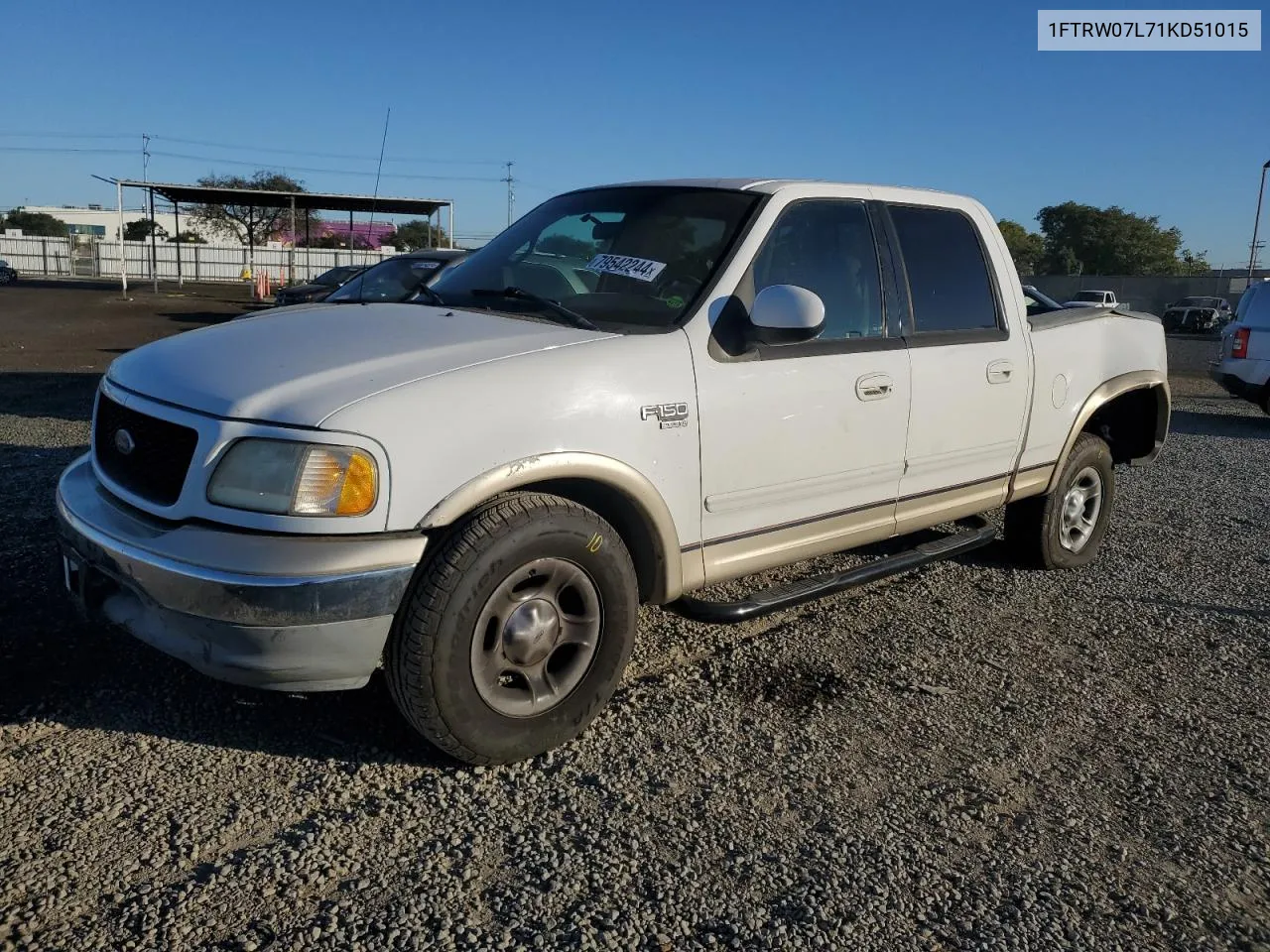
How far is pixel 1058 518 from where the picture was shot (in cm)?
531

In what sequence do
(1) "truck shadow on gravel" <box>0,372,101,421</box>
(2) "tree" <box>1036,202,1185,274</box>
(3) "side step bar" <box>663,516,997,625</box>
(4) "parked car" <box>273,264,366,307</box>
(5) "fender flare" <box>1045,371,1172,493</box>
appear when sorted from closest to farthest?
(3) "side step bar" <box>663,516,997,625</box> < (5) "fender flare" <box>1045,371,1172,493</box> < (1) "truck shadow on gravel" <box>0,372,101,421</box> < (4) "parked car" <box>273,264,366,307</box> < (2) "tree" <box>1036,202,1185,274</box>

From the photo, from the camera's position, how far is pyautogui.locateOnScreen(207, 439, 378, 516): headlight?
8.71ft

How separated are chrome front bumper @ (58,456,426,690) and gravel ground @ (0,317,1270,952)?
17.4 inches

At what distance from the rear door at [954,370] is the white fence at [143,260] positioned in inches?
1999

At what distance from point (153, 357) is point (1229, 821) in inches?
141

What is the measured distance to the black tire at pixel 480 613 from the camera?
2.78 metres

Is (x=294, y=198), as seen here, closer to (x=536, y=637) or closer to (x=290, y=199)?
(x=290, y=199)

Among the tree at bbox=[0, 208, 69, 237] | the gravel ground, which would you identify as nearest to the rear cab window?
the gravel ground

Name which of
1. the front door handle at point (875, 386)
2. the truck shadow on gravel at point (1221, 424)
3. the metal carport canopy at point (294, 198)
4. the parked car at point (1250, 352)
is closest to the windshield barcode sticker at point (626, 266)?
the front door handle at point (875, 386)

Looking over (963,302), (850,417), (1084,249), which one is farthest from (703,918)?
(1084,249)

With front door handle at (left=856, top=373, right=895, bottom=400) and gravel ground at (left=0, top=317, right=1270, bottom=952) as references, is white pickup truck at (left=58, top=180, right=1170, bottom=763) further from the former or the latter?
gravel ground at (left=0, top=317, right=1270, bottom=952)

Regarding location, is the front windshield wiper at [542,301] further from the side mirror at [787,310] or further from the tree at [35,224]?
the tree at [35,224]

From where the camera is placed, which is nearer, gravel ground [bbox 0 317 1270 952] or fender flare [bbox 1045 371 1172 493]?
gravel ground [bbox 0 317 1270 952]

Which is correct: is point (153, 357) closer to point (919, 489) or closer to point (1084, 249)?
point (919, 489)
